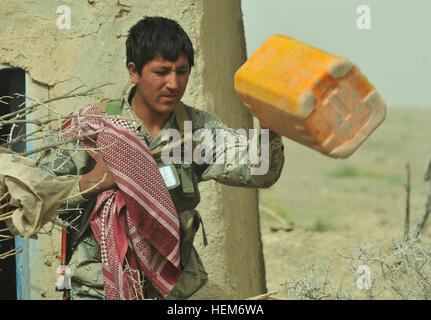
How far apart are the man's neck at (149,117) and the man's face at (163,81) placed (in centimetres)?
8

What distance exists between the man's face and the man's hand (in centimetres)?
33

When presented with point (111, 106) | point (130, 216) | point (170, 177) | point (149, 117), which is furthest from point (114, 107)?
point (130, 216)

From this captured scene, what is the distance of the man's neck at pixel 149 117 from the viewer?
11.3 feet

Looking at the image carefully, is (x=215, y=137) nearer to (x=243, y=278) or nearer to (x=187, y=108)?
(x=187, y=108)

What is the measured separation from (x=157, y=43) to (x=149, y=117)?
0.32 meters

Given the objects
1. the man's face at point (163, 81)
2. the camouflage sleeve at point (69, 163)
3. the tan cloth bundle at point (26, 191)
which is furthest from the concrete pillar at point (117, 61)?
the tan cloth bundle at point (26, 191)

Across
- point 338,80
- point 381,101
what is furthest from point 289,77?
point 381,101

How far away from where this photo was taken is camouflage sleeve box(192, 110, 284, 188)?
122 inches

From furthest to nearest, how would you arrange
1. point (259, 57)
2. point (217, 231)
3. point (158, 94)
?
point (217, 231)
point (158, 94)
point (259, 57)

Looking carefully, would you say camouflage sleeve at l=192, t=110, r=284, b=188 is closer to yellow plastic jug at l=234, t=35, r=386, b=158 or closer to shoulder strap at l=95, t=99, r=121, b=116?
yellow plastic jug at l=234, t=35, r=386, b=158

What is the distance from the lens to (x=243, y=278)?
4707 mm

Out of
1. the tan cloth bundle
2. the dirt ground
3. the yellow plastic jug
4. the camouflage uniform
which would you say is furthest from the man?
the dirt ground

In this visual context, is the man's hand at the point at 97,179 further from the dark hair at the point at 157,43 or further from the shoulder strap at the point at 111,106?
the dark hair at the point at 157,43
